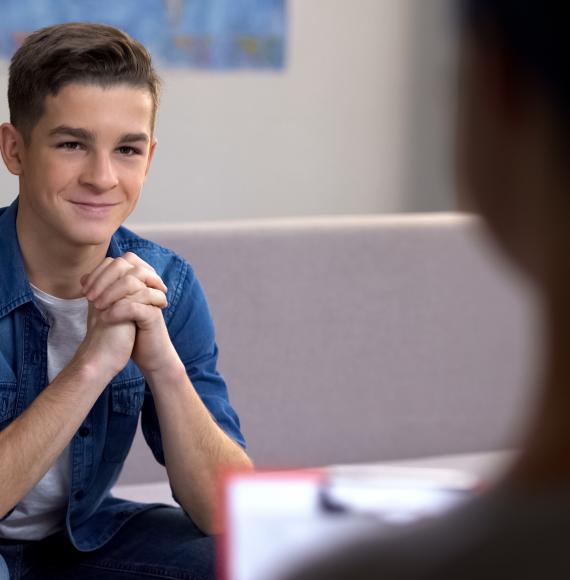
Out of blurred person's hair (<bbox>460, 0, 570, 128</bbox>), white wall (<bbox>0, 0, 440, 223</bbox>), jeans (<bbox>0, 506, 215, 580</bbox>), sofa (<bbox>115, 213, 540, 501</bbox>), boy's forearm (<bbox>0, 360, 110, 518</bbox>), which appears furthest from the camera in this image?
white wall (<bbox>0, 0, 440, 223</bbox>)

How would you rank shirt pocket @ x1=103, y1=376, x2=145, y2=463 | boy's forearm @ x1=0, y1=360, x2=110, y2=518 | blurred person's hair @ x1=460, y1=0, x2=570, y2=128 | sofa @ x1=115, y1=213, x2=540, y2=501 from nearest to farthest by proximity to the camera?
1. blurred person's hair @ x1=460, y1=0, x2=570, y2=128
2. boy's forearm @ x1=0, y1=360, x2=110, y2=518
3. shirt pocket @ x1=103, y1=376, x2=145, y2=463
4. sofa @ x1=115, y1=213, x2=540, y2=501

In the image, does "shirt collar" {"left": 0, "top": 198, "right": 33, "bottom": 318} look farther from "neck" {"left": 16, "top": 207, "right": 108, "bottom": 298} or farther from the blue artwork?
the blue artwork

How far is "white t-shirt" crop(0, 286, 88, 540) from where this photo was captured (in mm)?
1488

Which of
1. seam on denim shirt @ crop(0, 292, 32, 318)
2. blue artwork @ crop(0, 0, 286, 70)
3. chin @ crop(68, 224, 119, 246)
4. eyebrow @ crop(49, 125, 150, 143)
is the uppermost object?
blue artwork @ crop(0, 0, 286, 70)

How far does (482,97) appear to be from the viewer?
29cm

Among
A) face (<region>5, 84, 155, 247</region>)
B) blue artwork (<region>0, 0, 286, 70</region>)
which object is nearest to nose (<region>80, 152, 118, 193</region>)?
face (<region>5, 84, 155, 247</region>)

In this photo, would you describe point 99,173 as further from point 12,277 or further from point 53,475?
point 53,475

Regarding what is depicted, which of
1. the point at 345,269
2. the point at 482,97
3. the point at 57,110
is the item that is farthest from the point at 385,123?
the point at 482,97

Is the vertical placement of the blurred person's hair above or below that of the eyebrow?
above

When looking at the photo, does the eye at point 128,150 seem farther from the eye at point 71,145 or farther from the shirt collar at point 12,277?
the shirt collar at point 12,277

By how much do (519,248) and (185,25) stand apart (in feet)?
11.4

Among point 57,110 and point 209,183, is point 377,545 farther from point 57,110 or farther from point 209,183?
point 209,183

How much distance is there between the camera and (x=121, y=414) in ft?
5.12

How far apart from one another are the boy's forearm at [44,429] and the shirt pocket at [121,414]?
166 mm
